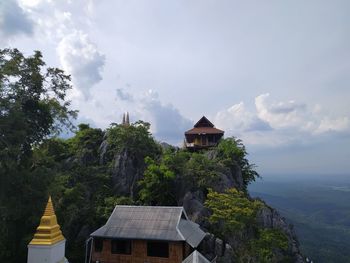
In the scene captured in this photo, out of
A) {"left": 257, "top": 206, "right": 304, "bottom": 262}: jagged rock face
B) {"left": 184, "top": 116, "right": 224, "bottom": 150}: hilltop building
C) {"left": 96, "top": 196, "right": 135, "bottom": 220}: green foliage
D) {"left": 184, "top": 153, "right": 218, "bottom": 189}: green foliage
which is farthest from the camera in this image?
{"left": 184, "top": 116, "right": 224, "bottom": 150}: hilltop building

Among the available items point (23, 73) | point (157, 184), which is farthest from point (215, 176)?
point (23, 73)

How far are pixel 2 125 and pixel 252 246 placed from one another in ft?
53.2

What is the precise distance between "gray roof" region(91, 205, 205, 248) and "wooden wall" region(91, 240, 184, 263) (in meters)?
0.61

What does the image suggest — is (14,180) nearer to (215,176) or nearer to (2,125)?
(2,125)

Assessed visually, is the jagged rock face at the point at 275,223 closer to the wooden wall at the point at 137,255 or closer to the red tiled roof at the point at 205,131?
the wooden wall at the point at 137,255

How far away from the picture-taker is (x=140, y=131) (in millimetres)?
33000

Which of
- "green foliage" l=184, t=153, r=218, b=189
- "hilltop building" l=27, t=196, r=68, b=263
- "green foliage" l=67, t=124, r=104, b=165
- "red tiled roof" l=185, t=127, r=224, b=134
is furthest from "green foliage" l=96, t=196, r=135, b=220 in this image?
"red tiled roof" l=185, t=127, r=224, b=134

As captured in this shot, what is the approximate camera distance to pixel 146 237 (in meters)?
20.8

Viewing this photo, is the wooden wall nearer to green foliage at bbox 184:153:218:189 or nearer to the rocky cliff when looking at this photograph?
the rocky cliff

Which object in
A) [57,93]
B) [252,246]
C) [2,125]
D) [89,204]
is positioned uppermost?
[57,93]

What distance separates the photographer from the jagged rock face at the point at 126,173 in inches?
1178

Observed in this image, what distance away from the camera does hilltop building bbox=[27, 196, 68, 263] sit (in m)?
12.1

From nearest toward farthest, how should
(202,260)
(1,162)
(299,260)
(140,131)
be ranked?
(202,260) < (1,162) < (299,260) < (140,131)

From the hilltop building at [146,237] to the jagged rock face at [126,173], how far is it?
6.96 metres
